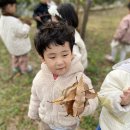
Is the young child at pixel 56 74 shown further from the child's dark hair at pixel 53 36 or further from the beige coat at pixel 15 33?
the beige coat at pixel 15 33

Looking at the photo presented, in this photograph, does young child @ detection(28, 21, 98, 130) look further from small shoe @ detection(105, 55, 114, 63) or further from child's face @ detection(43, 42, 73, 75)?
small shoe @ detection(105, 55, 114, 63)

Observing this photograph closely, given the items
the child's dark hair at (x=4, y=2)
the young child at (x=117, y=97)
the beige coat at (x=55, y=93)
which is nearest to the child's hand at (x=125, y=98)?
the young child at (x=117, y=97)

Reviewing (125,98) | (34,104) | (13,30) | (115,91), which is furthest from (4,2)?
(125,98)

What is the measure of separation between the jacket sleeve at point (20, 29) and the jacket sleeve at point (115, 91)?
2.13 meters

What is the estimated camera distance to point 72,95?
1.90m

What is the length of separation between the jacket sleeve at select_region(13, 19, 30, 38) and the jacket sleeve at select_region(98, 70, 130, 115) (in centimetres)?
213

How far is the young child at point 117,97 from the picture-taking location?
204 centimetres

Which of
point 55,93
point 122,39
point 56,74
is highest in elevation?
point 56,74

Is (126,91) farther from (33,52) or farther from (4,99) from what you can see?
(33,52)

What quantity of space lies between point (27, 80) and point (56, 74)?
2256 mm

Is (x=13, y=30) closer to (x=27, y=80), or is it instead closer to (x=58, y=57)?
(x=27, y=80)

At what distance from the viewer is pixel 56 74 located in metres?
2.16

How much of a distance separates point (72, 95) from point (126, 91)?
14.1 inches

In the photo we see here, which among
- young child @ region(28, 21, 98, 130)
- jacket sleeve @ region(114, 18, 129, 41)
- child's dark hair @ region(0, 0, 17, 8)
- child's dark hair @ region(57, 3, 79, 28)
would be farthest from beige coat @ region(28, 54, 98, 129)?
jacket sleeve @ region(114, 18, 129, 41)
